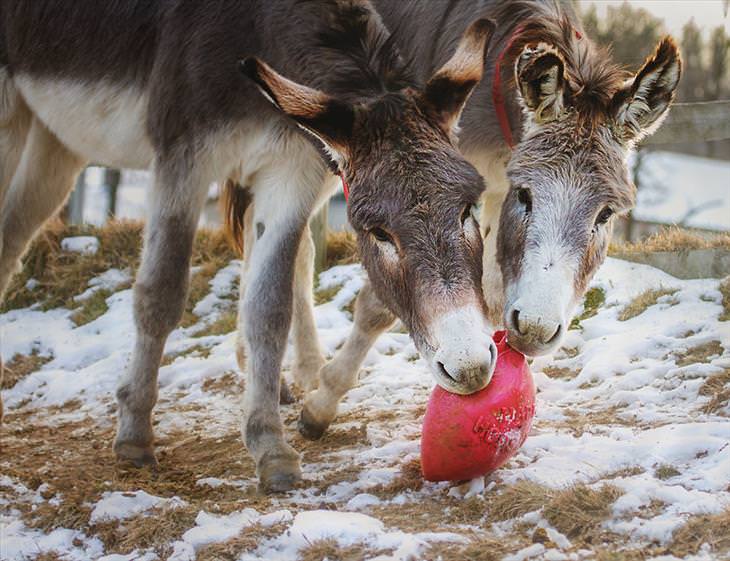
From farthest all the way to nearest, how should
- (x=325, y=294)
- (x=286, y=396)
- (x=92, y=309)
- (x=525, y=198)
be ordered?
1. (x=92, y=309)
2. (x=325, y=294)
3. (x=286, y=396)
4. (x=525, y=198)

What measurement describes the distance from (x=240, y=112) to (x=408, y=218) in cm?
127

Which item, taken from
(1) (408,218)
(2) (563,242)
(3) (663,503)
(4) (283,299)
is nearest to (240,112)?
(4) (283,299)

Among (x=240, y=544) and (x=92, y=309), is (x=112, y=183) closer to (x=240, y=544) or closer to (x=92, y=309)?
(x=92, y=309)

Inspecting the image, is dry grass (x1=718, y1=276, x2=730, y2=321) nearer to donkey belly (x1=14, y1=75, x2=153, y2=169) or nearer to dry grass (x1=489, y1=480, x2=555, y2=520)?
dry grass (x1=489, y1=480, x2=555, y2=520)

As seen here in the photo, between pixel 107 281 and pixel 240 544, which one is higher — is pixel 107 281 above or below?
below

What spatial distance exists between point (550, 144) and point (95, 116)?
2.39 m

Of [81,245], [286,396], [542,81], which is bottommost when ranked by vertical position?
[286,396]

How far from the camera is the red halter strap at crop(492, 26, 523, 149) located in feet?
13.5

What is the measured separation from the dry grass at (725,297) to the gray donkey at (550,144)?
4.64 feet

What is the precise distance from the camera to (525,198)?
3637 mm

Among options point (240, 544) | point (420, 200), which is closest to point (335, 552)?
point (240, 544)

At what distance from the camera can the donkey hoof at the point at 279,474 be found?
3.71 metres

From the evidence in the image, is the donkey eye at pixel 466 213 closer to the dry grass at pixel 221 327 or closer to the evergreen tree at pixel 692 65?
the dry grass at pixel 221 327

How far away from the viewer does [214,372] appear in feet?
18.7
